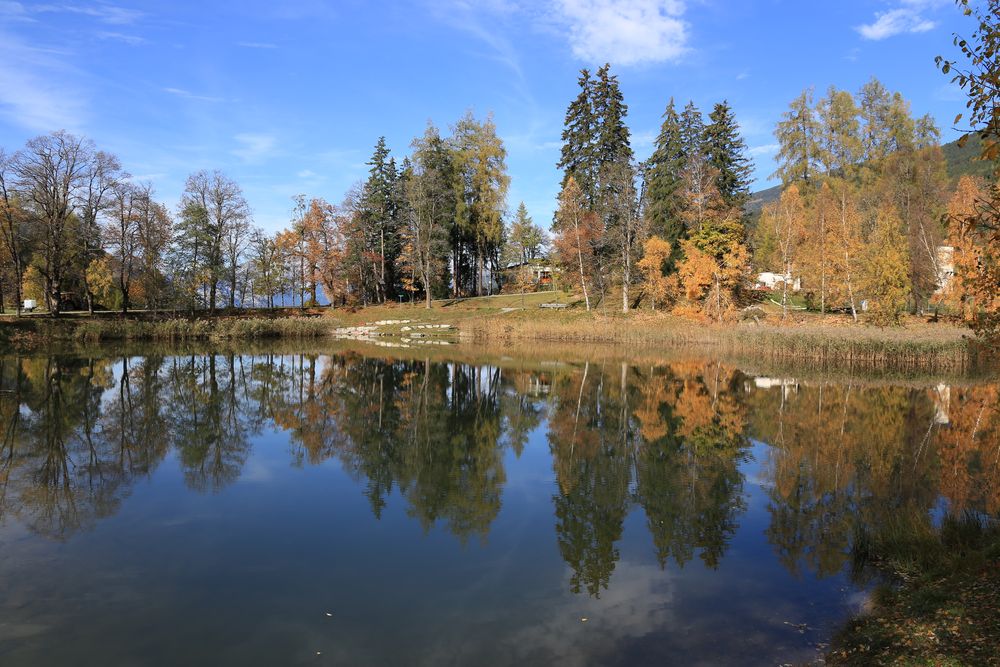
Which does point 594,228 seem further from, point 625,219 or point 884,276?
point 884,276

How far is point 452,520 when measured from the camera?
8.30m

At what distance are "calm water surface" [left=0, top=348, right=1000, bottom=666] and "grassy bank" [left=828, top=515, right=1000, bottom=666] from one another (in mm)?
336

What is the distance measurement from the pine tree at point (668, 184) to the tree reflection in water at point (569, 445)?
2516cm

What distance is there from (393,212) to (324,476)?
1942 inches

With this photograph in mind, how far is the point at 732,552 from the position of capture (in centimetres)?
733

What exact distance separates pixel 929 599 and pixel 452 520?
5.30 metres

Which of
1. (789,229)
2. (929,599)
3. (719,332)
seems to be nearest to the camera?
(929,599)

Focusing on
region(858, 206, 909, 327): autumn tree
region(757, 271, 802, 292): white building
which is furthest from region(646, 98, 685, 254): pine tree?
region(858, 206, 909, 327): autumn tree

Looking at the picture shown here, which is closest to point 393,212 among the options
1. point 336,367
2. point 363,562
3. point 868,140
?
point 336,367

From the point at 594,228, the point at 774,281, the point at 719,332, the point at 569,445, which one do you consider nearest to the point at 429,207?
the point at 594,228

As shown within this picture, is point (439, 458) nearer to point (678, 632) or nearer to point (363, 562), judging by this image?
point (363, 562)

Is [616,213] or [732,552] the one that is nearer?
[732,552]

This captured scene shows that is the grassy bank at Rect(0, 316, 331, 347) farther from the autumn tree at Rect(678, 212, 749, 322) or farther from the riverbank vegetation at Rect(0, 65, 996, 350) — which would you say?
the autumn tree at Rect(678, 212, 749, 322)

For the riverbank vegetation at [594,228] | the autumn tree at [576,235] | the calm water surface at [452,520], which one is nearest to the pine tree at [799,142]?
the riverbank vegetation at [594,228]
